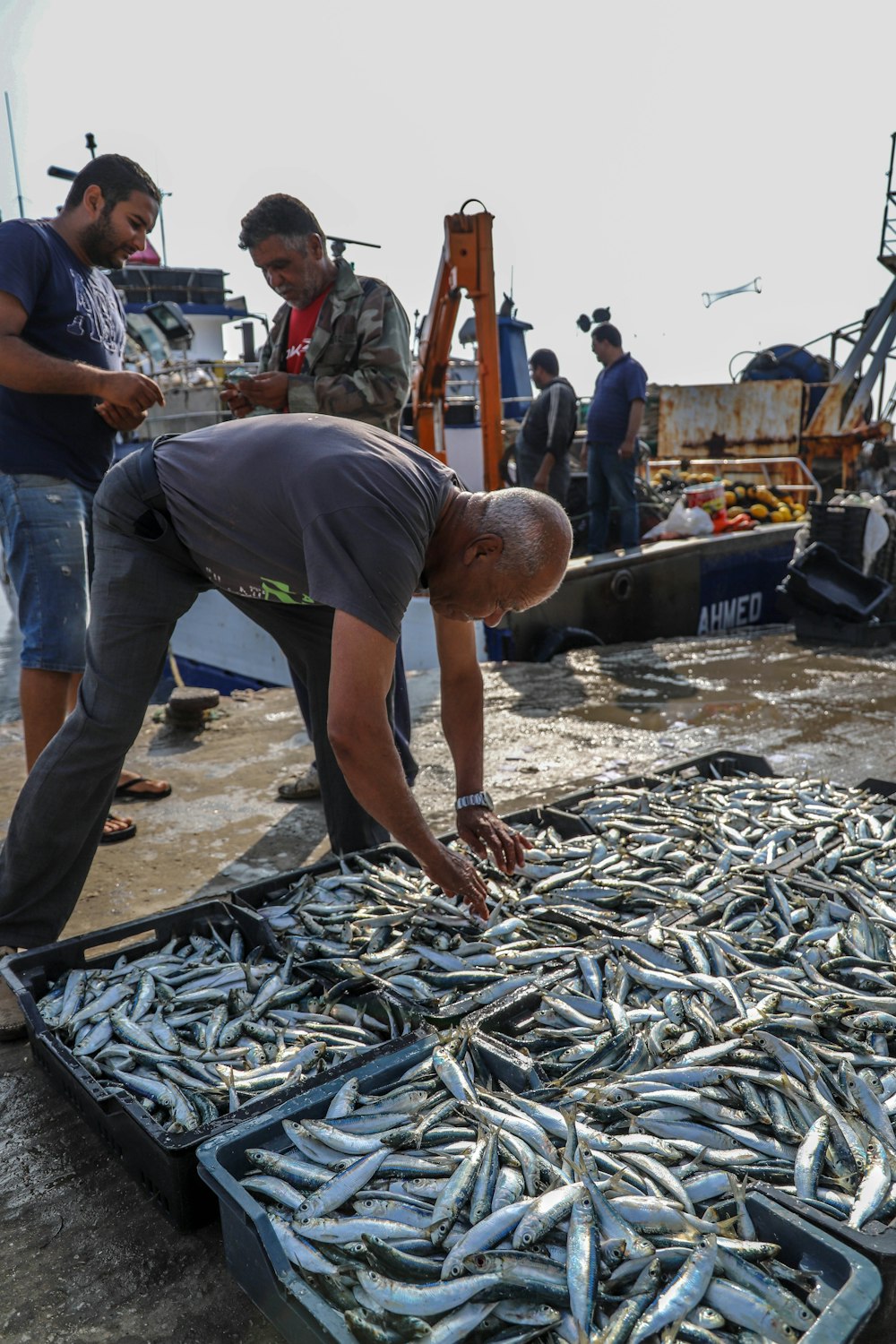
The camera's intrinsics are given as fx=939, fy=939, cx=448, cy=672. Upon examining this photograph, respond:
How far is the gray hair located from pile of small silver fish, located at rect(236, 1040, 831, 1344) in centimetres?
138

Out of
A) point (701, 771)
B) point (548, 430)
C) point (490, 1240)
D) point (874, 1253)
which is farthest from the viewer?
point (548, 430)

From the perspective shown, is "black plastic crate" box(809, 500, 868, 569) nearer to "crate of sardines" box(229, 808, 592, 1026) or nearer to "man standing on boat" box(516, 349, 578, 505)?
"man standing on boat" box(516, 349, 578, 505)

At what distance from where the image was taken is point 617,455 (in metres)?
10.1

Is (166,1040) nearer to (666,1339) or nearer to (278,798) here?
(666,1339)

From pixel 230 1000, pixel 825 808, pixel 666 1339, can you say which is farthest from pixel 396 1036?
pixel 825 808

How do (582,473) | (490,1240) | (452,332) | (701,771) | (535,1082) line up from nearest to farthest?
(490,1240) → (535,1082) → (701,771) → (452,332) → (582,473)

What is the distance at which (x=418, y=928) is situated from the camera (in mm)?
3123

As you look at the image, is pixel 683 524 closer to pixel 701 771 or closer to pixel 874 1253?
pixel 701 771

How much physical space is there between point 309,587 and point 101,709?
3.34 feet

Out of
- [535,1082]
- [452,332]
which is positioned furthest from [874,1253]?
[452,332]

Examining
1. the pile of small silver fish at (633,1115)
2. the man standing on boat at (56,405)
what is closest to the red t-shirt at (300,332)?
the man standing on boat at (56,405)

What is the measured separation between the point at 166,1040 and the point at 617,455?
8.69 metres

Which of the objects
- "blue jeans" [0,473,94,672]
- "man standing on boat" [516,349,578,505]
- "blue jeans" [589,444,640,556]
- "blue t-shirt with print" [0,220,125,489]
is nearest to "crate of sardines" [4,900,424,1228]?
"blue jeans" [0,473,94,672]

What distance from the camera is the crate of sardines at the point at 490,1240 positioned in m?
1.60
